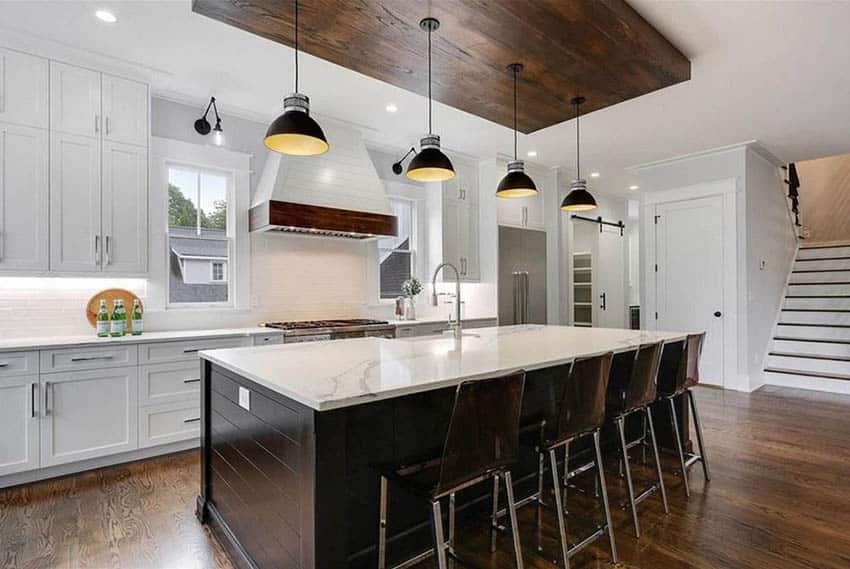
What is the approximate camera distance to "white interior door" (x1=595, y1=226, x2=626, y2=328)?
7.76 metres

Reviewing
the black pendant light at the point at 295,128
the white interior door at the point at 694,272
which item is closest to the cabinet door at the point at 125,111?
the black pendant light at the point at 295,128

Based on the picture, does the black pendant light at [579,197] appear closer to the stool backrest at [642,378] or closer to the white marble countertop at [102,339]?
the stool backrest at [642,378]

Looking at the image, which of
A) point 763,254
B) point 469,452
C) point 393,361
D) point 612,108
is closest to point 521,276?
point 612,108

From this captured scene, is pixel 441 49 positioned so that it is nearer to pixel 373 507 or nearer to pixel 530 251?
pixel 373 507

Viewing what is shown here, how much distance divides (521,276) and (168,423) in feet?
14.7

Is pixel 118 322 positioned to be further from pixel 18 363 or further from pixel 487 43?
pixel 487 43

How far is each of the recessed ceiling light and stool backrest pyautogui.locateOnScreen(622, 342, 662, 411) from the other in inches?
149

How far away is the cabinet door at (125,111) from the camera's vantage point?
11.2 feet

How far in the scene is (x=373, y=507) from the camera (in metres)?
1.87

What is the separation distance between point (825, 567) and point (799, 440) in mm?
2146

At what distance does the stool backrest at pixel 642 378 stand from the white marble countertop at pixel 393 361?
149mm

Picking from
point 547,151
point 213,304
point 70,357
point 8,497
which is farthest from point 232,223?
point 547,151

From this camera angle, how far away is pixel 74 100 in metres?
3.30

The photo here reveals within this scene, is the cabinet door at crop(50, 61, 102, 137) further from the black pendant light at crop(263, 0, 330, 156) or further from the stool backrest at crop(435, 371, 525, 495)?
the stool backrest at crop(435, 371, 525, 495)
